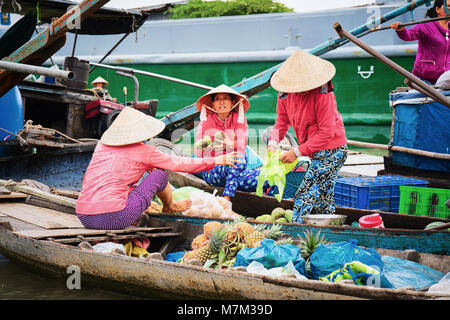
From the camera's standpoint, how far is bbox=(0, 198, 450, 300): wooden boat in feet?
8.18

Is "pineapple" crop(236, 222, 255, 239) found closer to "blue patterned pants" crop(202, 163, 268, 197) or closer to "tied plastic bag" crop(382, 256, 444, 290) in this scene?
"tied plastic bag" crop(382, 256, 444, 290)

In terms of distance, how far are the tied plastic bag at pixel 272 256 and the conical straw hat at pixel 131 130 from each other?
1.25 metres

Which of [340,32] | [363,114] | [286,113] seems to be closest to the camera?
[340,32]

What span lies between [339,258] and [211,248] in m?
0.89

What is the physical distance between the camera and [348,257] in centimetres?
282

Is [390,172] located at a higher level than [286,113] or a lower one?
lower

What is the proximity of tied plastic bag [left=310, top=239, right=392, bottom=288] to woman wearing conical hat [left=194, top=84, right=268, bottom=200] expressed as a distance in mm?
2223

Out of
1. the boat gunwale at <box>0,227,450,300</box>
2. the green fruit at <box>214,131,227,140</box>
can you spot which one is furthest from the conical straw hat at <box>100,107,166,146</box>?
the green fruit at <box>214,131,227,140</box>

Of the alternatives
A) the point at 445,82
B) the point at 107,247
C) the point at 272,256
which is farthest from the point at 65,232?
the point at 445,82

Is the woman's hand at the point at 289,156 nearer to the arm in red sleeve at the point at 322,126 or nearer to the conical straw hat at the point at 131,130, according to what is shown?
the arm in red sleeve at the point at 322,126
